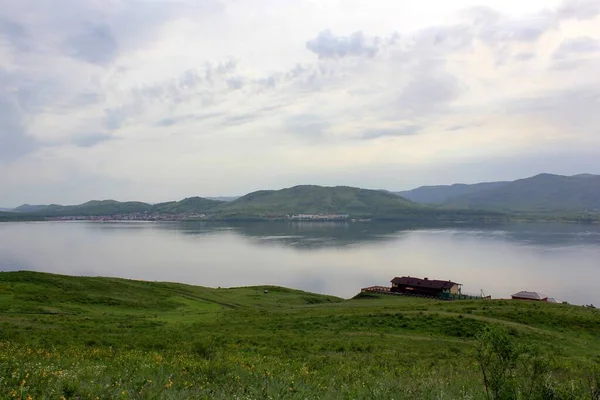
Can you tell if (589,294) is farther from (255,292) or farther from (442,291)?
(255,292)

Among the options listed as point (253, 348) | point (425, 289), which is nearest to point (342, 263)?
point (425, 289)

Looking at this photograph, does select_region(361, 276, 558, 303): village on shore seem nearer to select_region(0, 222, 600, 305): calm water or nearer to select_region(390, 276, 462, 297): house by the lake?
select_region(390, 276, 462, 297): house by the lake

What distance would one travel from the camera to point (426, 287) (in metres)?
69.6

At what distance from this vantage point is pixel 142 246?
168 m

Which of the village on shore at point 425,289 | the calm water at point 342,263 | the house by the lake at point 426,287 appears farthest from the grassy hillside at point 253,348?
the calm water at point 342,263

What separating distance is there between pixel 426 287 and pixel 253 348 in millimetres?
56152

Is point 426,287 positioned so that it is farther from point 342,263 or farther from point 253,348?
point 253,348

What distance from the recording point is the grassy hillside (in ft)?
31.2

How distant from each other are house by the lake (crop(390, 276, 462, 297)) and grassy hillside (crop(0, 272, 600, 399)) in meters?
30.4

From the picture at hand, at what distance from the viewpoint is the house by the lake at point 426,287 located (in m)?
67.8

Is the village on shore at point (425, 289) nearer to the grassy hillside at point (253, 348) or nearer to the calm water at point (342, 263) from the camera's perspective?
the calm water at point (342, 263)

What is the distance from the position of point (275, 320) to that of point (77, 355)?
17.8m

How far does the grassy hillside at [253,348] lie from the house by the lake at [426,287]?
30.4 m

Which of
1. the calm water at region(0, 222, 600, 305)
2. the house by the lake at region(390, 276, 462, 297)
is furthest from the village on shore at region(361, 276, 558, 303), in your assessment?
the calm water at region(0, 222, 600, 305)
